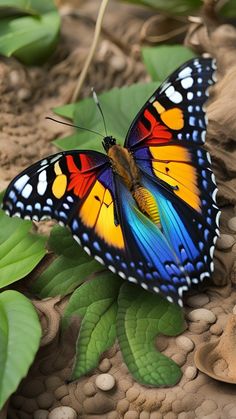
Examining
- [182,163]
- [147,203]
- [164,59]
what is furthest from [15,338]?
[164,59]

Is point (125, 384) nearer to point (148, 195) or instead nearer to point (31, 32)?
point (148, 195)

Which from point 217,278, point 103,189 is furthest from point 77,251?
point 217,278

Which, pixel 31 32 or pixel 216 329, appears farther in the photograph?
pixel 31 32

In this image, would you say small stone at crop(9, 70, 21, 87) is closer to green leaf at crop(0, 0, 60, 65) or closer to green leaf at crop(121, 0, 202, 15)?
green leaf at crop(0, 0, 60, 65)

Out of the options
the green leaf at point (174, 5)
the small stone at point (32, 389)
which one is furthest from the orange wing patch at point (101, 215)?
the green leaf at point (174, 5)

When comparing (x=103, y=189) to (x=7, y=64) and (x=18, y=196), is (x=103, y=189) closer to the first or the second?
(x=18, y=196)

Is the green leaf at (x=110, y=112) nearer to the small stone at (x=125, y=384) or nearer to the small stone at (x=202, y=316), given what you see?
the small stone at (x=202, y=316)
